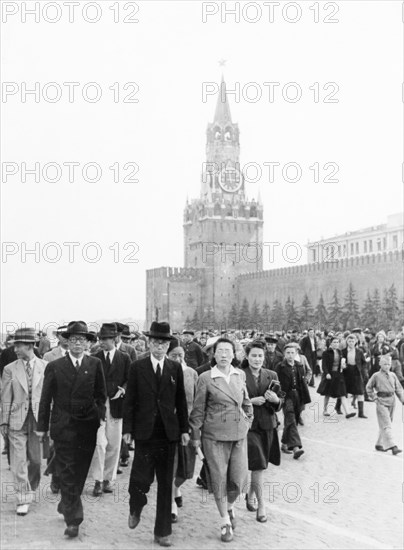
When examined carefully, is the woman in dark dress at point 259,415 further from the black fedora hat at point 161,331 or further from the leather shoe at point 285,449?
the leather shoe at point 285,449

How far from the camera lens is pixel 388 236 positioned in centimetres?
6925

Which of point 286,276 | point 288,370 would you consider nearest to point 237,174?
point 286,276

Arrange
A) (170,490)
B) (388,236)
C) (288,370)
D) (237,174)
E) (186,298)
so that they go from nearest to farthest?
1. (170,490)
2. (288,370)
3. (186,298)
4. (388,236)
5. (237,174)

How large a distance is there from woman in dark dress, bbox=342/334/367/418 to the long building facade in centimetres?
3744

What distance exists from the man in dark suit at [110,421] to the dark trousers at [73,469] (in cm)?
94

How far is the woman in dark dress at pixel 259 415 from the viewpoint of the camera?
5504 mm

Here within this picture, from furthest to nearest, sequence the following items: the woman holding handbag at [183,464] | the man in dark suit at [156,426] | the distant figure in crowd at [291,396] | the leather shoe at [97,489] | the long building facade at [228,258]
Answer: the long building facade at [228,258], the distant figure in crowd at [291,396], the leather shoe at [97,489], the woman holding handbag at [183,464], the man in dark suit at [156,426]

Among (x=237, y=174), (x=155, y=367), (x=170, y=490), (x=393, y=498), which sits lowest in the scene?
(x=393, y=498)

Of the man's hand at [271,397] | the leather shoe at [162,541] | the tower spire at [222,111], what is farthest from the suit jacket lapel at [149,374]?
the tower spire at [222,111]

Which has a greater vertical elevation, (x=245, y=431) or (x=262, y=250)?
(x=262, y=250)

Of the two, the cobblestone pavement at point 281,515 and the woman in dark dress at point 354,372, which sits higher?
the woman in dark dress at point 354,372

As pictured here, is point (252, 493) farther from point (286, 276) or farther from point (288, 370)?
point (286, 276)

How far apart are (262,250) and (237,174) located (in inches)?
344

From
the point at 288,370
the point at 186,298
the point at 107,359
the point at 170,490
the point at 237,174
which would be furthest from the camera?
the point at 237,174
